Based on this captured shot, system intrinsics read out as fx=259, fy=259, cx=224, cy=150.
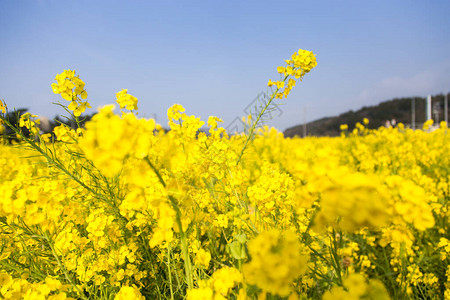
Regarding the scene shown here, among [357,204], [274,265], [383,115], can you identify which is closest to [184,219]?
[274,265]

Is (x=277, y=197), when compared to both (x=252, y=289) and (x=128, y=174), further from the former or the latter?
(x=128, y=174)

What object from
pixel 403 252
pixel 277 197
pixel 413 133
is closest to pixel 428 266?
pixel 403 252

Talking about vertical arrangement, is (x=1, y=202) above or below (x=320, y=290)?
above

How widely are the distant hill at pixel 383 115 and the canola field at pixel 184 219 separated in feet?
102

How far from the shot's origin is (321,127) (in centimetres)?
3325

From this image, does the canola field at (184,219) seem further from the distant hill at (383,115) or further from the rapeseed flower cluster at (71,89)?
the distant hill at (383,115)

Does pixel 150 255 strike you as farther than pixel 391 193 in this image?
Yes

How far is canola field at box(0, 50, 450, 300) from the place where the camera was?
57 centimetres

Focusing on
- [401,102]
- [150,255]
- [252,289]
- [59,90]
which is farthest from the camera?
[401,102]

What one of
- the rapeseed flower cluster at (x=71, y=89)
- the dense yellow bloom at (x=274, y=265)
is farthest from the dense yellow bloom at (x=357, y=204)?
the rapeseed flower cluster at (x=71, y=89)

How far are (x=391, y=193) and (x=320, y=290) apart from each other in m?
1.28

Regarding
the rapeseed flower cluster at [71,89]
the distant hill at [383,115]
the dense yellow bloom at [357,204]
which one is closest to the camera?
the dense yellow bloom at [357,204]

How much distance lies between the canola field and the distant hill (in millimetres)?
31193

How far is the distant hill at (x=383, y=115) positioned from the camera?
33.1m
